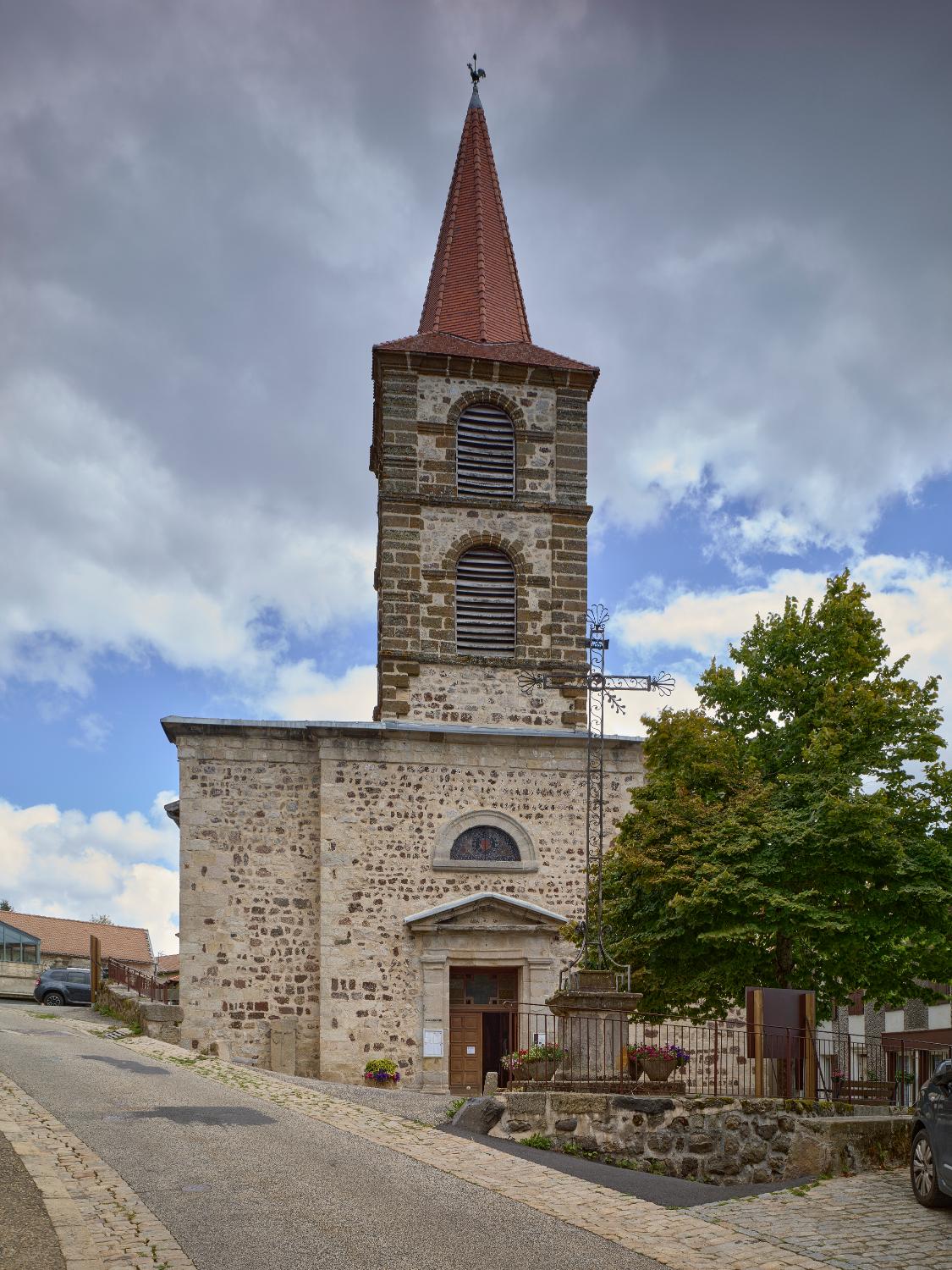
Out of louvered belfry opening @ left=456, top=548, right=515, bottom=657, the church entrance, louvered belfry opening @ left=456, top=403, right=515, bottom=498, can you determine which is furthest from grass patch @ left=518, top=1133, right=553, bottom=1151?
louvered belfry opening @ left=456, top=403, right=515, bottom=498

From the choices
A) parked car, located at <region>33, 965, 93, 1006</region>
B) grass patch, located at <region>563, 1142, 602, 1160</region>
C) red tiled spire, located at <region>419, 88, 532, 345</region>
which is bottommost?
parked car, located at <region>33, 965, 93, 1006</region>

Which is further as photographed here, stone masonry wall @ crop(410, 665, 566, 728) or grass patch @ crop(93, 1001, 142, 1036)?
stone masonry wall @ crop(410, 665, 566, 728)

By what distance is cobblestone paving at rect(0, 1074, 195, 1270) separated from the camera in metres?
7.20

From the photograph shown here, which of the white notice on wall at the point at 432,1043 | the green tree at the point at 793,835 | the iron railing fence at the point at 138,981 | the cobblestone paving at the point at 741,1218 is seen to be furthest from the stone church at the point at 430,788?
the cobblestone paving at the point at 741,1218

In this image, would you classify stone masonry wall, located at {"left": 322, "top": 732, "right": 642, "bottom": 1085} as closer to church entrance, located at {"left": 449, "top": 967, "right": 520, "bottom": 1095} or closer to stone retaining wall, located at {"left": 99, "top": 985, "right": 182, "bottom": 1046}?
church entrance, located at {"left": 449, "top": 967, "right": 520, "bottom": 1095}

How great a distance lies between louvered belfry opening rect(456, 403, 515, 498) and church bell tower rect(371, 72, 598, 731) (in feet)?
0.08

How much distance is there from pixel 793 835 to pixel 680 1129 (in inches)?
203

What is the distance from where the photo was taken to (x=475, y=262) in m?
28.5

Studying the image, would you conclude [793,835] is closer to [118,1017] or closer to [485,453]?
[485,453]

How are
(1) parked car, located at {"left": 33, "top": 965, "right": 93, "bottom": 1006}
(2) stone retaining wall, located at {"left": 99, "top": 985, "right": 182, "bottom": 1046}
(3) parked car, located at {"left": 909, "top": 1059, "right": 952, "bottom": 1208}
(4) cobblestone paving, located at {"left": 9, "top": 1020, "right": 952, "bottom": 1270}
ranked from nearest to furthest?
1. (4) cobblestone paving, located at {"left": 9, "top": 1020, "right": 952, "bottom": 1270}
2. (3) parked car, located at {"left": 909, "top": 1059, "right": 952, "bottom": 1208}
3. (2) stone retaining wall, located at {"left": 99, "top": 985, "right": 182, "bottom": 1046}
4. (1) parked car, located at {"left": 33, "top": 965, "right": 93, "bottom": 1006}

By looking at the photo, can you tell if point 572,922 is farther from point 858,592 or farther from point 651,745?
point 858,592

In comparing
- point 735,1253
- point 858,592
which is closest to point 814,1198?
point 735,1253

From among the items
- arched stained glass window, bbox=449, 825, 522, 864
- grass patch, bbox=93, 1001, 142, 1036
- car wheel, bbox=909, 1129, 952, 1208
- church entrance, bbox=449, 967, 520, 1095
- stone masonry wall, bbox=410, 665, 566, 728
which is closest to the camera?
car wheel, bbox=909, 1129, 952, 1208

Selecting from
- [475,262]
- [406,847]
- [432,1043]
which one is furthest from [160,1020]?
[475,262]
